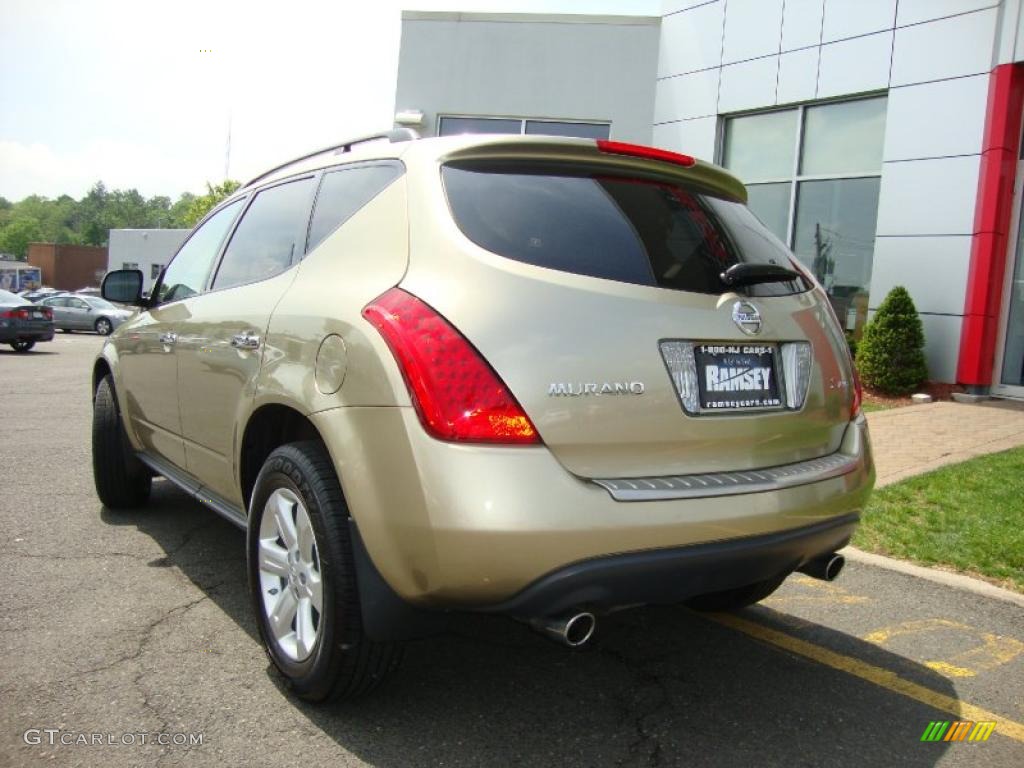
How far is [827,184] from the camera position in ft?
41.0

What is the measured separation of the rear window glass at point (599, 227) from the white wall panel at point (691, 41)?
12186 mm

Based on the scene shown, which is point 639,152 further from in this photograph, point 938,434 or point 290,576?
point 938,434

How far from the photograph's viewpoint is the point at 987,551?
4.76m

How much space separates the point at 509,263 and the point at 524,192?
1.09 ft

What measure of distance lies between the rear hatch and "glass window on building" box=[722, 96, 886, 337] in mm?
9695

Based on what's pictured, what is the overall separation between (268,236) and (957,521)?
14.4 ft

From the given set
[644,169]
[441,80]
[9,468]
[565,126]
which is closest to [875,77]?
[565,126]

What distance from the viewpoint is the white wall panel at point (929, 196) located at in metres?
10.7

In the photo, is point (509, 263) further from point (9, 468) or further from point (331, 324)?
point (9, 468)

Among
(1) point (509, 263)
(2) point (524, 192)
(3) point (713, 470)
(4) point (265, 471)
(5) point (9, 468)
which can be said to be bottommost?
(5) point (9, 468)

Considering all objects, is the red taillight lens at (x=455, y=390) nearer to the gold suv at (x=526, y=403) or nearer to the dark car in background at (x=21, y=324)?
the gold suv at (x=526, y=403)

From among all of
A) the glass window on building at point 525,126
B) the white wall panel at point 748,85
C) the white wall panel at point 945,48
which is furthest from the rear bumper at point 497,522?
the glass window on building at point 525,126

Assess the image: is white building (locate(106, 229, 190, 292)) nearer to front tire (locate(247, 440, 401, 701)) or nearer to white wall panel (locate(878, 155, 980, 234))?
white wall panel (locate(878, 155, 980, 234))

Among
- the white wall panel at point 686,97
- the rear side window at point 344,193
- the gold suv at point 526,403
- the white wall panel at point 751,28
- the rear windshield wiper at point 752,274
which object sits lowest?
the gold suv at point 526,403
